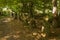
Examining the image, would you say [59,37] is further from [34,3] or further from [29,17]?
[34,3]

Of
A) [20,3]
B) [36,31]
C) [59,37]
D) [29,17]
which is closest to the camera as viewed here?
[59,37]

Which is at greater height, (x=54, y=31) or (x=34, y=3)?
(x=34, y=3)

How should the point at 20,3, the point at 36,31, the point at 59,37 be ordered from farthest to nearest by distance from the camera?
1. the point at 20,3
2. the point at 36,31
3. the point at 59,37

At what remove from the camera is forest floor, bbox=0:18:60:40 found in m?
5.44

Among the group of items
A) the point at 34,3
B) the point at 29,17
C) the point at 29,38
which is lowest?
the point at 29,38

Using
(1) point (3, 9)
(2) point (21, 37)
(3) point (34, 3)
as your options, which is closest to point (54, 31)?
(2) point (21, 37)

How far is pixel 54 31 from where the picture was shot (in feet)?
18.4

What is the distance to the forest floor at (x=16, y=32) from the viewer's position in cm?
544

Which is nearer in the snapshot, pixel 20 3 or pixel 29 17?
pixel 29 17

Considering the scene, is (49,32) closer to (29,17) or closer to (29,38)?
(29,38)

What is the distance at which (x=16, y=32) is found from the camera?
18.9ft

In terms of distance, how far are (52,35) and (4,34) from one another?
1.88 meters

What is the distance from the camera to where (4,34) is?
5637 millimetres

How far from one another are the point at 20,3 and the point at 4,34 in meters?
1.91
